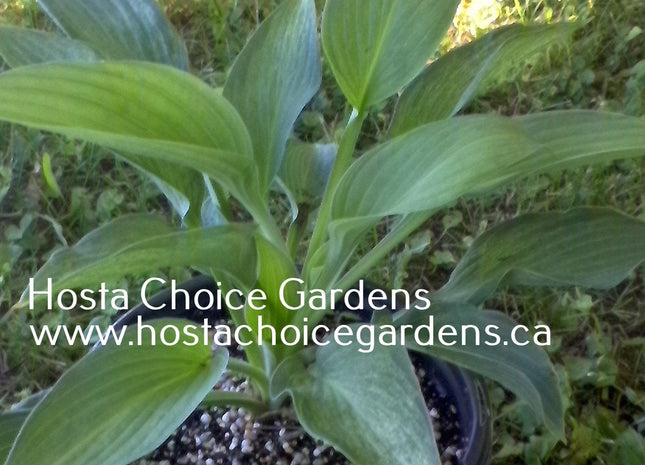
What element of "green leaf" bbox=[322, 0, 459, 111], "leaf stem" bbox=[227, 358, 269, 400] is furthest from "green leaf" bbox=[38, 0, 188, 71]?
"leaf stem" bbox=[227, 358, 269, 400]

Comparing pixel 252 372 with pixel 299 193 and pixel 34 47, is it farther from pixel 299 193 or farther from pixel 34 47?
pixel 34 47

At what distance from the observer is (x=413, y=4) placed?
60cm

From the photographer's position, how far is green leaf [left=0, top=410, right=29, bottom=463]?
0.60 m

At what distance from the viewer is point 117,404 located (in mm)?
538

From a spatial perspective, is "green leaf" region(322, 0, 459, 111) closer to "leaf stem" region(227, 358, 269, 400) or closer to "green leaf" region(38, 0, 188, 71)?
"green leaf" region(38, 0, 188, 71)

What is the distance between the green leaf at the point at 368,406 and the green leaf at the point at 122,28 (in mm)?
255

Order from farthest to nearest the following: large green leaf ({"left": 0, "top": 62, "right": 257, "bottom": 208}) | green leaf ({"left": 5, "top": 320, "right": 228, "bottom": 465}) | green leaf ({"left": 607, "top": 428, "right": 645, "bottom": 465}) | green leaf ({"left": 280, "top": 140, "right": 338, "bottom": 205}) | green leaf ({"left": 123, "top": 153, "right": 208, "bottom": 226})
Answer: green leaf ({"left": 607, "top": 428, "right": 645, "bottom": 465}) → green leaf ({"left": 280, "top": 140, "right": 338, "bottom": 205}) → green leaf ({"left": 123, "top": 153, "right": 208, "bottom": 226}) → green leaf ({"left": 5, "top": 320, "right": 228, "bottom": 465}) → large green leaf ({"left": 0, "top": 62, "right": 257, "bottom": 208})

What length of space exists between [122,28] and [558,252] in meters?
0.38

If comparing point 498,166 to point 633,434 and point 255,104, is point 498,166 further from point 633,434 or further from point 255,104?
point 633,434

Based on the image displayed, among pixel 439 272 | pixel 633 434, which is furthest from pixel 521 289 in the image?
pixel 633 434

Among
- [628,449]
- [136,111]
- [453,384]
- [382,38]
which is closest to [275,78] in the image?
[382,38]

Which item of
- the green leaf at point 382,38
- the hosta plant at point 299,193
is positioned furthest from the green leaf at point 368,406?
the green leaf at point 382,38

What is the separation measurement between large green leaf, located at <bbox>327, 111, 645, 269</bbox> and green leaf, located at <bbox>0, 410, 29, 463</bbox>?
0.27 meters

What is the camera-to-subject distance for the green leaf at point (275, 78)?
618 mm
